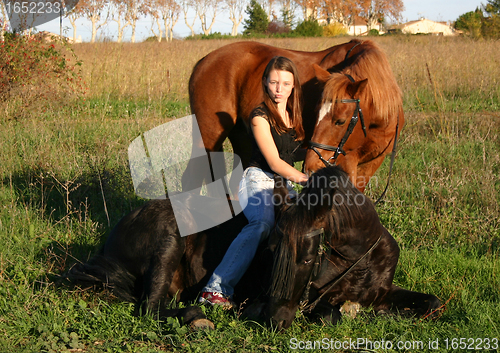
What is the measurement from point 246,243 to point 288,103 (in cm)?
120

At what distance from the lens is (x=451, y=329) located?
8.38ft

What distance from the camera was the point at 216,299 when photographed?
280 centimetres

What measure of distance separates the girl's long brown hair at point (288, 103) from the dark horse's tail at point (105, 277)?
153 cm

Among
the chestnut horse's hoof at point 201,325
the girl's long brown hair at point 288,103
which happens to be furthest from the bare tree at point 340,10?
the chestnut horse's hoof at point 201,325

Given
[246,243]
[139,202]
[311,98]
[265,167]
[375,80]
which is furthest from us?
[139,202]

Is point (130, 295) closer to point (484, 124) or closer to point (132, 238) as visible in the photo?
point (132, 238)

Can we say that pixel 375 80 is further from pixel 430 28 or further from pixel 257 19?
pixel 430 28

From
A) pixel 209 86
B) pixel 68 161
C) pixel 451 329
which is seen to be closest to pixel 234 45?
pixel 209 86

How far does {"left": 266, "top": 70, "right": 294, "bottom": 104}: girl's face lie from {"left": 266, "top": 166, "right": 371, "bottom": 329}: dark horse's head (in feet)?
3.22

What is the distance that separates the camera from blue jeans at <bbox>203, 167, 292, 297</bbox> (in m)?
2.76

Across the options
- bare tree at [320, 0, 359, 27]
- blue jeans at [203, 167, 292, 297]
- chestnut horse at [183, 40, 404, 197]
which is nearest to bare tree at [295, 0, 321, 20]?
bare tree at [320, 0, 359, 27]

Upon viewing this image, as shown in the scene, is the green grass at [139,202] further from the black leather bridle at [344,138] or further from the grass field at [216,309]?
the black leather bridle at [344,138]

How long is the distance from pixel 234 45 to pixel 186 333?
12.9ft

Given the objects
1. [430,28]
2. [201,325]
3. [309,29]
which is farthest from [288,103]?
[430,28]
